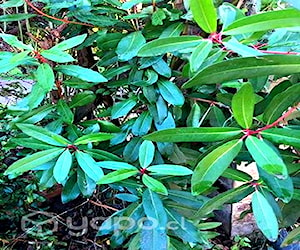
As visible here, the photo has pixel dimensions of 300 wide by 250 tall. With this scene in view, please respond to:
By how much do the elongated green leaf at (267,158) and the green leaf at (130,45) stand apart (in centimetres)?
32

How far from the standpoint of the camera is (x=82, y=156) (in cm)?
62

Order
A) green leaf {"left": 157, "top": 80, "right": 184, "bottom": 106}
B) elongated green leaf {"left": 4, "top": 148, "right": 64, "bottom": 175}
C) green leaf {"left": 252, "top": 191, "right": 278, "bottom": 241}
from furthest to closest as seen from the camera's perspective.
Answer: green leaf {"left": 157, "top": 80, "right": 184, "bottom": 106} < elongated green leaf {"left": 4, "top": 148, "right": 64, "bottom": 175} < green leaf {"left": 252, "top": 191, "right": 278, "bottom": 241}

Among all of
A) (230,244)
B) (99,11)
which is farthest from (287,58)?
(230,244)

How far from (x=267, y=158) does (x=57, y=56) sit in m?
0.38

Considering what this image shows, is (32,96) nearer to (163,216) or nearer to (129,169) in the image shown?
(129,169)

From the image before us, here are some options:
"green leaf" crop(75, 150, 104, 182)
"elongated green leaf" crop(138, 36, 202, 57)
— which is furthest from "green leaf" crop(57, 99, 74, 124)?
"elongated green leaf" crop(138, 36, 202, 57)

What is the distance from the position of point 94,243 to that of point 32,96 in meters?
0.75

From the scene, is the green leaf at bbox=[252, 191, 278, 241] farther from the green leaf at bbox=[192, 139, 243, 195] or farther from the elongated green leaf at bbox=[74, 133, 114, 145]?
the elongated green leaf at bbox=[74, 133, 114, 145]

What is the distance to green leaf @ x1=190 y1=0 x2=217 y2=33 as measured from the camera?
1.32 ft

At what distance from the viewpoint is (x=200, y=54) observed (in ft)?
1.36

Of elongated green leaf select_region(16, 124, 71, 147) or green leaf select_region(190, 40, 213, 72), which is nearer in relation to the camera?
green leaf select_region(190, 40, 213, 72)

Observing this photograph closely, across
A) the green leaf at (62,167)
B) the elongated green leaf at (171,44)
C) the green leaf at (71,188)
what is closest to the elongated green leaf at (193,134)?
the elongated green leaf at (171,44)

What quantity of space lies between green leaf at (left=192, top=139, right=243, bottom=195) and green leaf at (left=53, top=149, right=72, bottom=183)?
24 centimetres

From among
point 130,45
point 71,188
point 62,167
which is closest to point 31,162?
point 62,167
